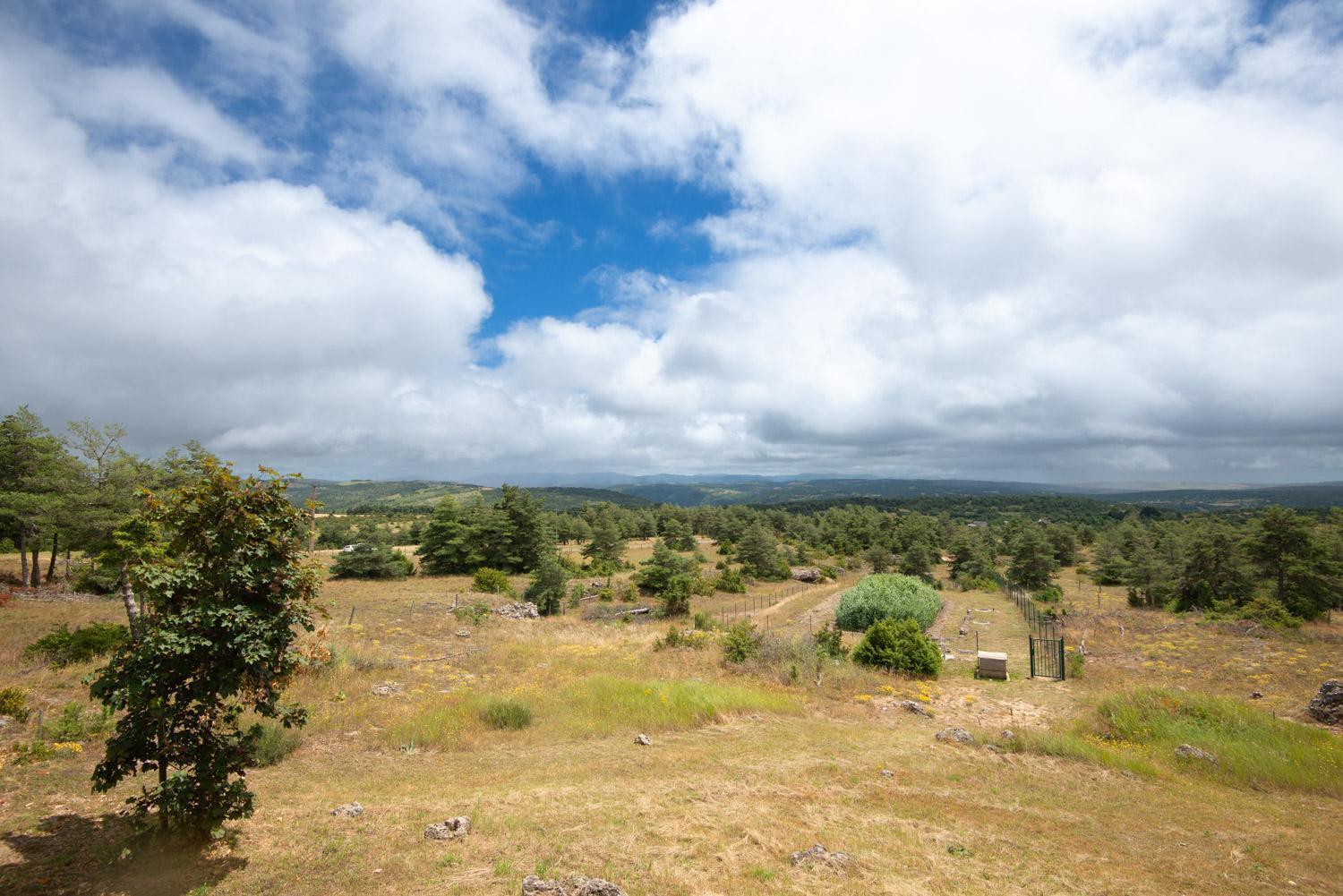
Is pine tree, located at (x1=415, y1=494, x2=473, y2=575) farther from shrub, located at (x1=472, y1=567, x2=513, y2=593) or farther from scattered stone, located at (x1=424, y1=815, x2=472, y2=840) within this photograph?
scattered stone, located at (x1=424, y1=815, x2=472, y2=840)

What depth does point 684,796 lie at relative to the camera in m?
9.94

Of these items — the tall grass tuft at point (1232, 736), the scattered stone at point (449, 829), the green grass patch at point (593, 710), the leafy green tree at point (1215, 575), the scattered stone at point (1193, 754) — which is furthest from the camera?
the leafy green tree at point (1215, 575)

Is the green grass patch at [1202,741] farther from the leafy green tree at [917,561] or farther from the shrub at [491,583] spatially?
the leafy green tree at [917,561]

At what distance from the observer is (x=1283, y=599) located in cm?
3722

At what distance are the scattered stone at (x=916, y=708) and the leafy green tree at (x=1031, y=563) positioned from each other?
155ft

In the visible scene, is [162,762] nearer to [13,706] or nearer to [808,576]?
[13,706]

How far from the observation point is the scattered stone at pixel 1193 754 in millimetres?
12484

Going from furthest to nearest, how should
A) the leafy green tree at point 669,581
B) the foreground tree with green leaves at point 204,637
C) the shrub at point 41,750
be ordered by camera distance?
the leafy green tree at point 669,581, the shrub at point 41,750, the foreground tree with green leaves at point 204,637

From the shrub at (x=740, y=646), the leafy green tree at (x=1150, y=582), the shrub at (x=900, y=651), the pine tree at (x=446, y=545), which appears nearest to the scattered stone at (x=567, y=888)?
the shrub at (x=740, y=646)

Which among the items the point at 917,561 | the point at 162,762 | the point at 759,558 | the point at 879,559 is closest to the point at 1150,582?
the point at 917,561

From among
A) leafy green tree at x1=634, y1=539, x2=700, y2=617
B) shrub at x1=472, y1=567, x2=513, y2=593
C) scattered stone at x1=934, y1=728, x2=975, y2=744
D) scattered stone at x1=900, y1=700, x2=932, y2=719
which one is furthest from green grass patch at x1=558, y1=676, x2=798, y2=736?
shrub at x1=472, y1=567, x2=513, y2=593

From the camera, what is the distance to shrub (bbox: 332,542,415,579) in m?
44.3

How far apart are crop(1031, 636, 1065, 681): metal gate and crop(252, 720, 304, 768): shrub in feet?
79.0

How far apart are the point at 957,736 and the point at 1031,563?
5019cm
